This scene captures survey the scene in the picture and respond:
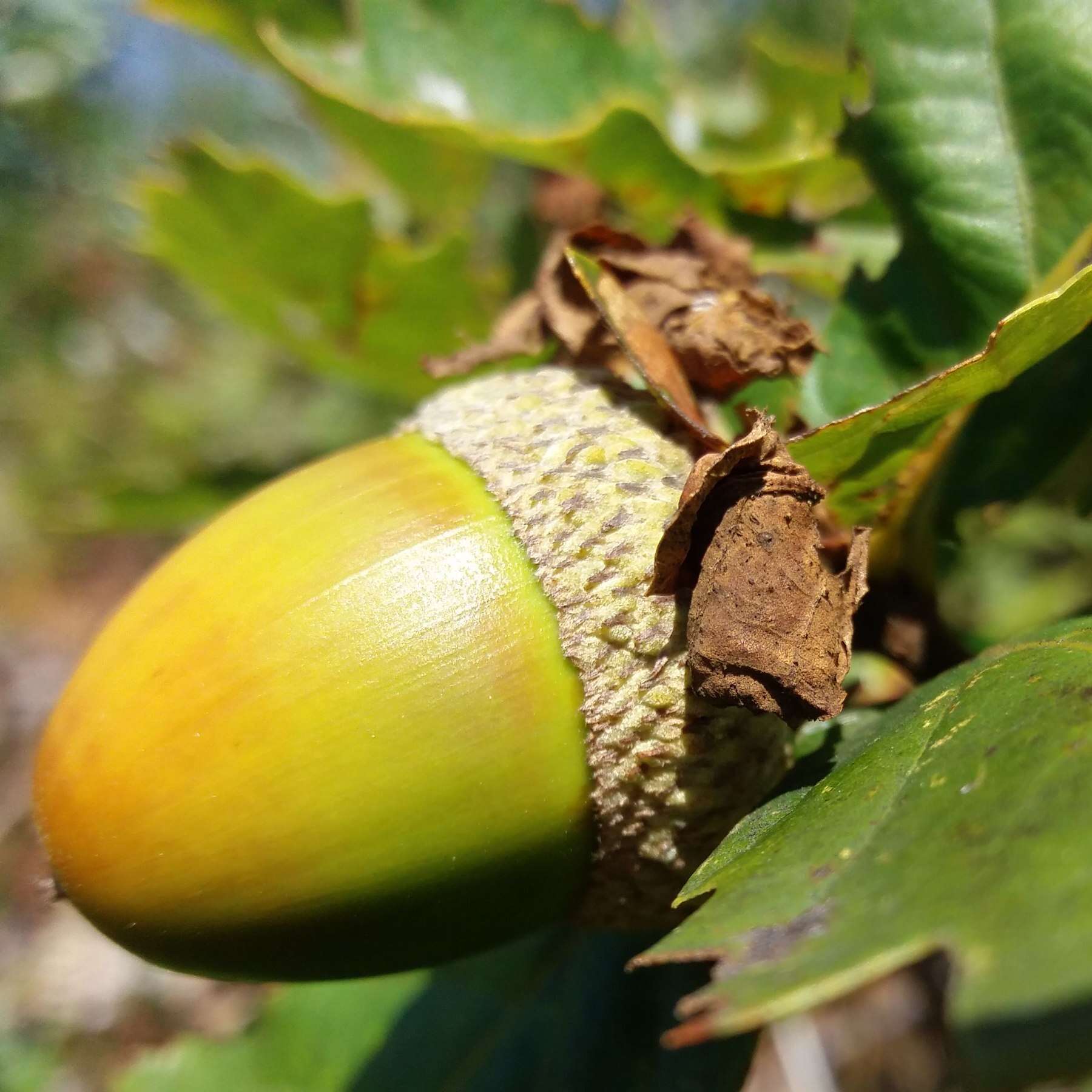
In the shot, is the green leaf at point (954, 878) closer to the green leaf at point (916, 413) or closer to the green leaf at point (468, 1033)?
the green leaf at point (916, 413)

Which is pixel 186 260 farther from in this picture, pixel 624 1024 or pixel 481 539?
pixel 624 1024

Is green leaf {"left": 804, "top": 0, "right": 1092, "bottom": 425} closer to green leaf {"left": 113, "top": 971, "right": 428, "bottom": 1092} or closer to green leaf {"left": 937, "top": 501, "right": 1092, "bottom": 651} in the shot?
green leaf {"left": 937, "top": 501, "right": 1092, "bottom": 651}

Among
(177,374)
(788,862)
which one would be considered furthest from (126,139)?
(788,862)

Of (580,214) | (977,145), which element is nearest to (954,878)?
(977,145)

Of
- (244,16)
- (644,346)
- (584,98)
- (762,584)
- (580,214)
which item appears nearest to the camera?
(762,584)

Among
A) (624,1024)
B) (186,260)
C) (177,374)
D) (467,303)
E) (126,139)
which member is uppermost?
(177,374)

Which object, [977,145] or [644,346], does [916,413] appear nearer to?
[644,346]
